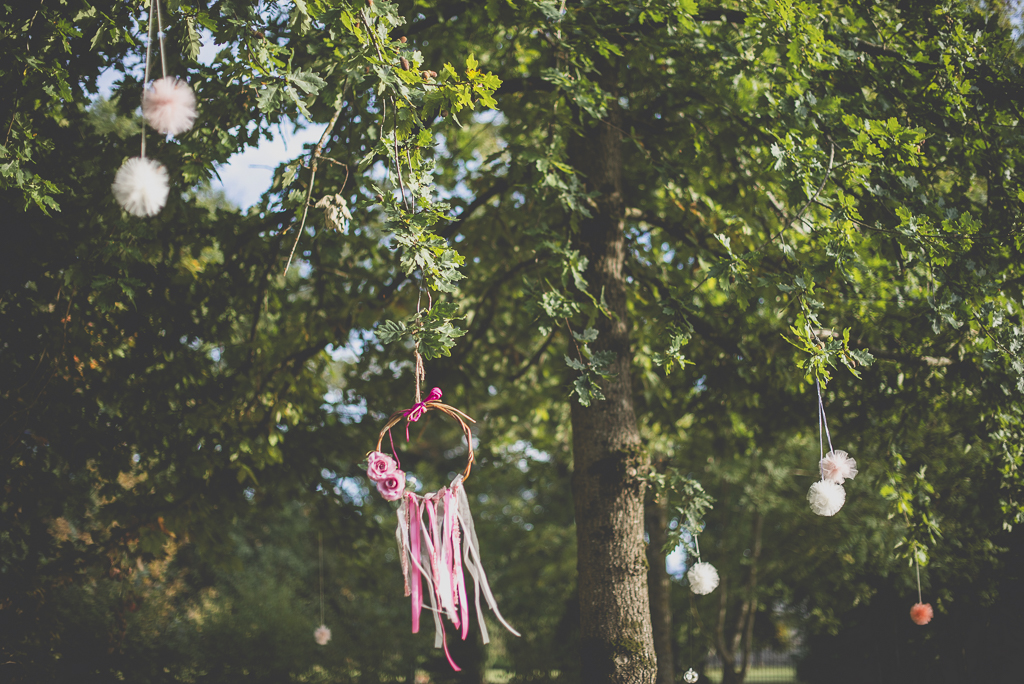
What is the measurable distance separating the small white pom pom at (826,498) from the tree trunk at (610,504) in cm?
97

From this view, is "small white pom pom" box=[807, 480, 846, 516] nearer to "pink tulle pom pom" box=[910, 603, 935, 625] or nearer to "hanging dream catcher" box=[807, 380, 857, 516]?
"hanging dream catcher" box=[807, 380, 857, 516]

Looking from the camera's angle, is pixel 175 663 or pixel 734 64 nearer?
pixel 734 64

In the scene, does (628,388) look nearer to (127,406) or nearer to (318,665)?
(127,406)

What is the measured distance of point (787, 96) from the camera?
340 centimetres

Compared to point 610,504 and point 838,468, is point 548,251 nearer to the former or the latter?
point 610,504

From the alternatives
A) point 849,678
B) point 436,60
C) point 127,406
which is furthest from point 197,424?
point 849,678

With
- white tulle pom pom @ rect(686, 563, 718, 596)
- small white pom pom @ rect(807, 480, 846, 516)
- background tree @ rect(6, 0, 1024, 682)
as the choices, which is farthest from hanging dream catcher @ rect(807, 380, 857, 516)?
white tulle pom pom @ rect(686, 563, 718, 596)

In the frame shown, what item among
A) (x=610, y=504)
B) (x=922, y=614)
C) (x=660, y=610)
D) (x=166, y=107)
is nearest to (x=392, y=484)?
(x=166, y=107)

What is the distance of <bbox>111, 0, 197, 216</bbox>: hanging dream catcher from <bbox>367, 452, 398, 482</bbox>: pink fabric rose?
1007 mm

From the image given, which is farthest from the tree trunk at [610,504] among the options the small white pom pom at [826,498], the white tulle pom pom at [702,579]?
the small white pom pom at [826,498]

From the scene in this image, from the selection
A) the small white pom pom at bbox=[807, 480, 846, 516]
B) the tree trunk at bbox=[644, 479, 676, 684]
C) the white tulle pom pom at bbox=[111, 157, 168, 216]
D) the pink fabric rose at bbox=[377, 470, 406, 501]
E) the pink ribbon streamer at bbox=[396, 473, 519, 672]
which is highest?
the white tulle pom pom at bbox=[111, 157, 168, 216]

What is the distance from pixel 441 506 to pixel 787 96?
278cm

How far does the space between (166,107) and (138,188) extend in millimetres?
273

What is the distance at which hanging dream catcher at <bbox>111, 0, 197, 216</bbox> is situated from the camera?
185cm
